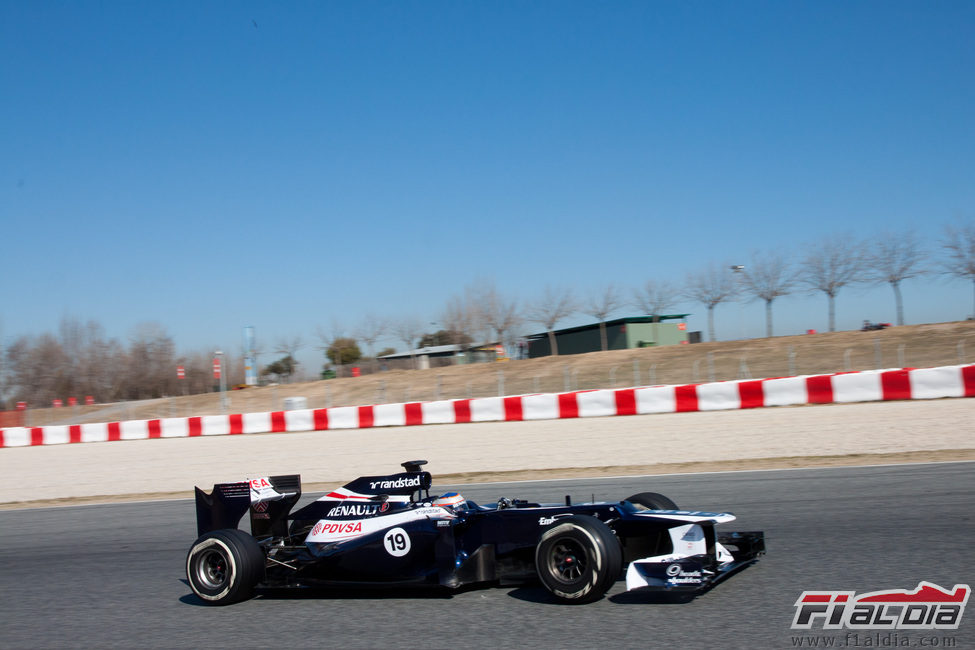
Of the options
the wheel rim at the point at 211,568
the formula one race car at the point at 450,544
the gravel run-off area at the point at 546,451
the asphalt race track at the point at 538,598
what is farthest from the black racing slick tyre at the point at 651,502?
the gravel run-off area at the point at 546,451

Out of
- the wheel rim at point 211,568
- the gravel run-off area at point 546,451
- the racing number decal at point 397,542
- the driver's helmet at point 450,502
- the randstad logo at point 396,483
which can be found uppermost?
the randstad logo at point 396,483

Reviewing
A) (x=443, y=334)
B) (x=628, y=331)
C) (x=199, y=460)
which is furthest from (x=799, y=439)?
(x=443, y=334)

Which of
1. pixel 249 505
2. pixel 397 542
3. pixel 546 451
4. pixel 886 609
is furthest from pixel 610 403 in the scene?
pixel 886 609

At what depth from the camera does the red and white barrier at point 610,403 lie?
16422 millimetres

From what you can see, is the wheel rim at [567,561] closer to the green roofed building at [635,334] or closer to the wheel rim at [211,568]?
the wheel rim at [211,568]

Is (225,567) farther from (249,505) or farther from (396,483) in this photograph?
(396,483)

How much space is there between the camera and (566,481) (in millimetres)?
10531

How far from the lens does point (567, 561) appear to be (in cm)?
471

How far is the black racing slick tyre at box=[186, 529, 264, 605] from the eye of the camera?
538cm

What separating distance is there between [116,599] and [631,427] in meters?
11.5

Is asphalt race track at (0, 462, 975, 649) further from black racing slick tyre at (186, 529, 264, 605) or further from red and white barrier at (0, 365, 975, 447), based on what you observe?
red and white barrier at (0, 365, 975, 447)

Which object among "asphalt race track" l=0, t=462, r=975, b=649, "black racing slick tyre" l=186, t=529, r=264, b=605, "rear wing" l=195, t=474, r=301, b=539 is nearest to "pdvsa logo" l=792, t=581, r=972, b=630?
"asphalt race track" l=0, t=462, r=975, b=649

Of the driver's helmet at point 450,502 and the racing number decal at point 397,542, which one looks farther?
the driver's helmet at point 450,502

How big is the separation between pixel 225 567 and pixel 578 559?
8.39 ft
